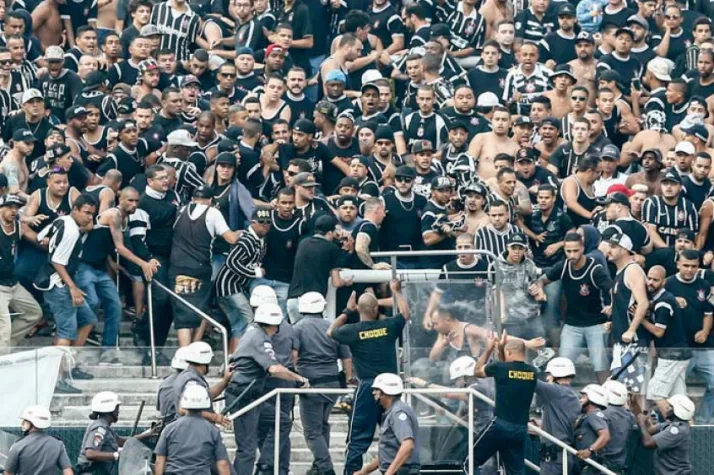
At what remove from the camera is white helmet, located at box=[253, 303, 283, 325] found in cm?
2358

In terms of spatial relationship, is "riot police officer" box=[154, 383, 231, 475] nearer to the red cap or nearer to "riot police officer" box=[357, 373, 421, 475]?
"riot police officer" box=[357, 373, 421, 475]

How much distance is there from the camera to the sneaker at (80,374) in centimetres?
2486

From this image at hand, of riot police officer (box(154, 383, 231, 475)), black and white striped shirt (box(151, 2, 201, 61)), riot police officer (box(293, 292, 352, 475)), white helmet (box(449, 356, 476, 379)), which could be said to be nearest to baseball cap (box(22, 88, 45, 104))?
black and white striped shirt (box(151, 2, 201, 61))

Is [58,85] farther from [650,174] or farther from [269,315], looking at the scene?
[650,174]

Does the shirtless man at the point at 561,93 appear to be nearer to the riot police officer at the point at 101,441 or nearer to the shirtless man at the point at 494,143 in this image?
the shirtless man at the point at 494,143

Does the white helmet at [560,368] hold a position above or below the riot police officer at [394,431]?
→ above

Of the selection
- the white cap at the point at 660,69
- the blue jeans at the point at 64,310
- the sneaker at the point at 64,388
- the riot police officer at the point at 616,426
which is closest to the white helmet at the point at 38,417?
the sneaker at the point at 64,388

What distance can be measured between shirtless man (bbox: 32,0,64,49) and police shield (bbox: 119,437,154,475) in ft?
30.6

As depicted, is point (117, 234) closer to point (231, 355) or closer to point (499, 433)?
point (231, 355)

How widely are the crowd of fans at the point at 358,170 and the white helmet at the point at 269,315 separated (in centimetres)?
126

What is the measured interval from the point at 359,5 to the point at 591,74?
137 inches

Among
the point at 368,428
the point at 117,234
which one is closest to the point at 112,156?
the point at 117,234

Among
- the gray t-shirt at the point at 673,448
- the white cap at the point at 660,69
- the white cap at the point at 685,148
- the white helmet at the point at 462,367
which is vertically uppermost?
the white cap at the point at 660,69

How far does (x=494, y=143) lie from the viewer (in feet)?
90.9
